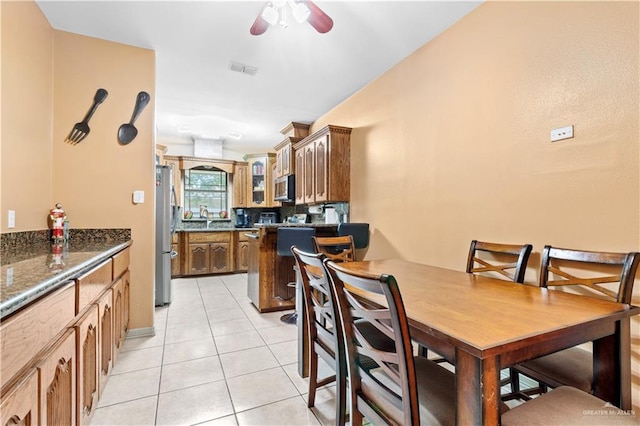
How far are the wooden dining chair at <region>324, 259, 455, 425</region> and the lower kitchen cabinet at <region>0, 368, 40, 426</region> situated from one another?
3.17 feet

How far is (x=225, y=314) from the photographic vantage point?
11.1ft

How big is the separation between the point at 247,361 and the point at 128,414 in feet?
2.68

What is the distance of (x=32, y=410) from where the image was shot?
91 cm

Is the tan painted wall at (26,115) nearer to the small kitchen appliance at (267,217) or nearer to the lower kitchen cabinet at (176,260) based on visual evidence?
the lower kitchen cabinet at (176,260)

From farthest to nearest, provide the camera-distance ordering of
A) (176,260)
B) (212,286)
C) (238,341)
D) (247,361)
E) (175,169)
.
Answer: (175,169)
(176,260)
(212,286)
(238,341)
(247,361)

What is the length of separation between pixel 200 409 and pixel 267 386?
1.38 feet

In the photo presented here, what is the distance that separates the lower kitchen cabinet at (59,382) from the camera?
0.99 metres

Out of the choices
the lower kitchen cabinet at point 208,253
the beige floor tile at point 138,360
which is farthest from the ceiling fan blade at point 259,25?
the lower kitchen cabinet at point 208,253

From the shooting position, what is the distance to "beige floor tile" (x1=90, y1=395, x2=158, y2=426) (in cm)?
162

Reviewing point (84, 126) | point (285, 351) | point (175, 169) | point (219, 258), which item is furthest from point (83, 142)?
point (219, 258)

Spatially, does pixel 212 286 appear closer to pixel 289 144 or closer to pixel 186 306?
pixel 186 306

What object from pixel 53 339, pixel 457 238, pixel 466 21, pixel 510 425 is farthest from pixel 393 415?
pixel 466 21

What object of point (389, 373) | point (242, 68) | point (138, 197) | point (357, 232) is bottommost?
point (389, 373)

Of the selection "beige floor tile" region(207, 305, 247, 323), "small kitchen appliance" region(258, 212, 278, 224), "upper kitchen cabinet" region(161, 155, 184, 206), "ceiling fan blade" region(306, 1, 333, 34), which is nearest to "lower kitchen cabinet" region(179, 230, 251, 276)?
"small kitchen appliance" region(258, 212, 278, 224)
